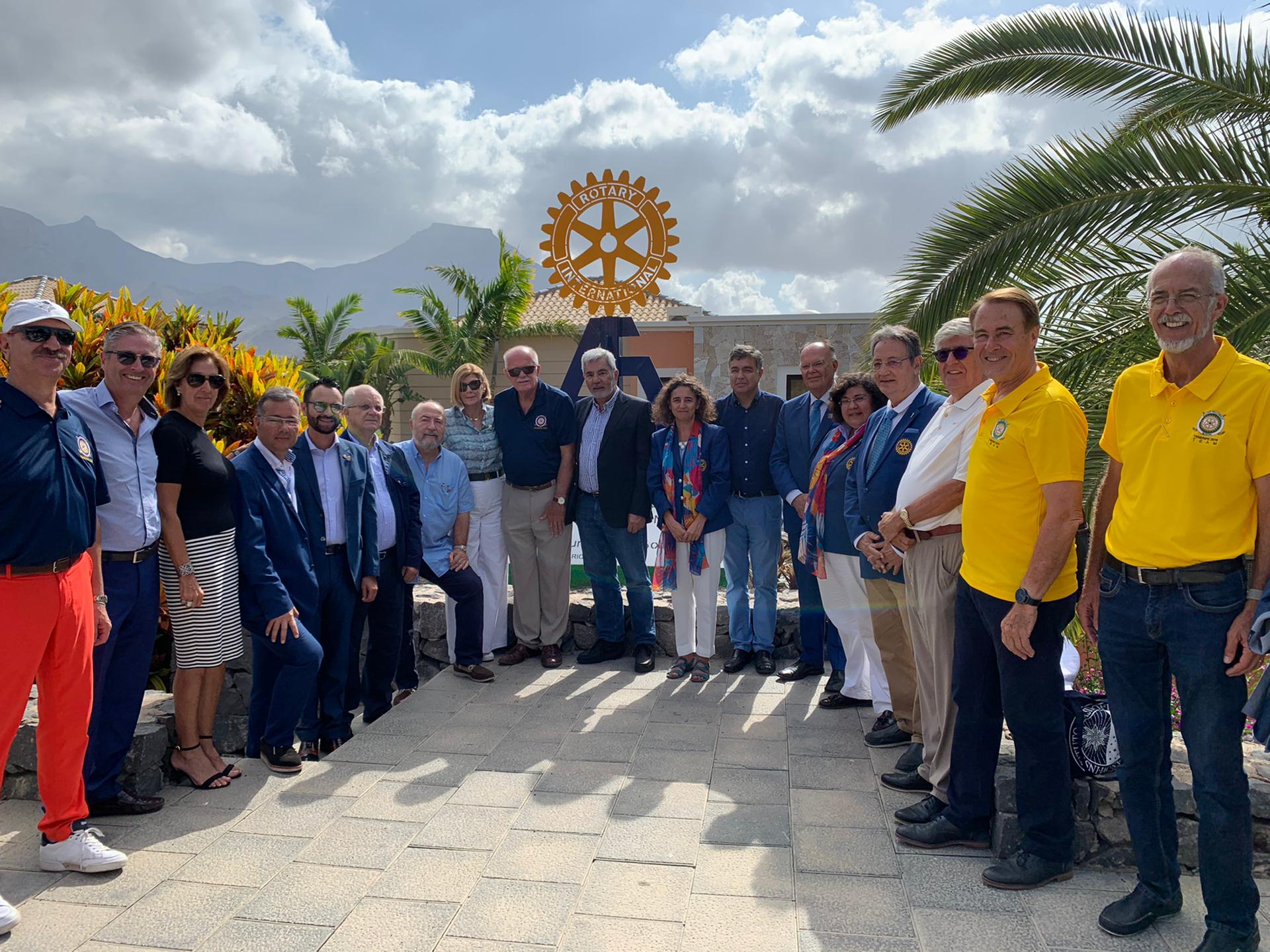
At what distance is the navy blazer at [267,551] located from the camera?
12.7 feet

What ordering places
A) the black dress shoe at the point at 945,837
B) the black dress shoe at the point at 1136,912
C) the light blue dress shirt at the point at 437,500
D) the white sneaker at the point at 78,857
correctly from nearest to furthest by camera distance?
the black dress shoe at the point at 1136,912, the white sneaker at the point at 78,857, the black dress shoe at the point at 945,837, the light blue dress shirt at the point at 437,500

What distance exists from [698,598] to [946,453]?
93.9 inches

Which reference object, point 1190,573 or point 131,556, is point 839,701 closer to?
point 1190,573

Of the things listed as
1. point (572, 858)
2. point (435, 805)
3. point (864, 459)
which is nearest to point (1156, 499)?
point (864, 459)

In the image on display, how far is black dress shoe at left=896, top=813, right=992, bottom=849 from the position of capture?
316 cm

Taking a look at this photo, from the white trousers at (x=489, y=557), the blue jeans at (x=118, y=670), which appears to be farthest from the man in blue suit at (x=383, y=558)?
the blue jeans at (x=118, y=670)

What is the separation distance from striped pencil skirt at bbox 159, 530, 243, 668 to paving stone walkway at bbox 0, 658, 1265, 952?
62 cm

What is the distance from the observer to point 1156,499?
2.46 meters

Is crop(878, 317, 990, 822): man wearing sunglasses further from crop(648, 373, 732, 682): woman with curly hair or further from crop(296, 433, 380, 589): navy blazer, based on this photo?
crop(296, 433, 380, 589): navy blazer

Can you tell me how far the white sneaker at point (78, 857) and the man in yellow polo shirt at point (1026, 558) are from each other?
120 inches

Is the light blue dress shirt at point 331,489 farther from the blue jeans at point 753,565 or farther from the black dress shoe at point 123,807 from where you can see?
the blue jeans at point 753,565

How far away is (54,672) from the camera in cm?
292

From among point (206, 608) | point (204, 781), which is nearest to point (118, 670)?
point (206, 608)

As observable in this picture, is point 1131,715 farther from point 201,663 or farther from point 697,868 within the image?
point 201,663
